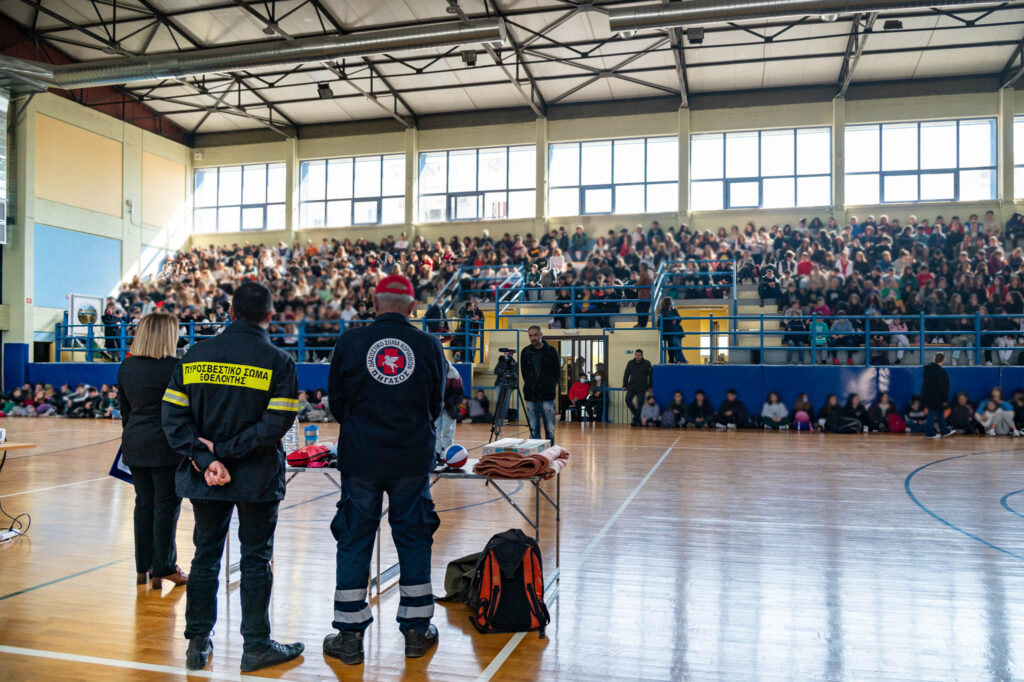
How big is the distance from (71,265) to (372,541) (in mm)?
26044

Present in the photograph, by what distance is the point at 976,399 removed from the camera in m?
15.6

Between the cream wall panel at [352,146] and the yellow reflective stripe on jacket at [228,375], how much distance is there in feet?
85.2

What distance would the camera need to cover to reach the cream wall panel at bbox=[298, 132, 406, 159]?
1126 inches

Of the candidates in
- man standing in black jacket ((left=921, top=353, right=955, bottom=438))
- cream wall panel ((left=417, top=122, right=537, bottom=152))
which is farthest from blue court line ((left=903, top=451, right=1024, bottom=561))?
cream wall panel ((left=417, top=122, right=537, bottom=152))

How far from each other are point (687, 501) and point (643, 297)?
41.7ft

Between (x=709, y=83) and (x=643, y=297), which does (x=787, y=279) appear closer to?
(x=643, y=297)

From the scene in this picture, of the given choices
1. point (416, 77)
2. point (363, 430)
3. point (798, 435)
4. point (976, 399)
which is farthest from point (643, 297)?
point (363, 430)

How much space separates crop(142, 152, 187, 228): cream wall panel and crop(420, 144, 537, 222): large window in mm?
10092

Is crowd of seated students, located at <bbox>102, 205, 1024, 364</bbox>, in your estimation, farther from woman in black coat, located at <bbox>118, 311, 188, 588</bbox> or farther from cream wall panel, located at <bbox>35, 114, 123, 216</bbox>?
woman in black coat, located at <bbox>118, 311, 188, 588</bbox>

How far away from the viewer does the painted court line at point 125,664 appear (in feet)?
11.9

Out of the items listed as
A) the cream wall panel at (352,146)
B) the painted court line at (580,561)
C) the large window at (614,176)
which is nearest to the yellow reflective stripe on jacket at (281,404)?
the painted court line at (580,561)

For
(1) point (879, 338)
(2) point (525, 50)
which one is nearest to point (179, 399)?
(1) point (879, 338)

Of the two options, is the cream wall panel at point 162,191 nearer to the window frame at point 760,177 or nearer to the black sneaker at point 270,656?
the window frame at point 760,177

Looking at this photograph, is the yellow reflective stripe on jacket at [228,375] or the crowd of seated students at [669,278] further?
the crowd of seated students at [669,278]
